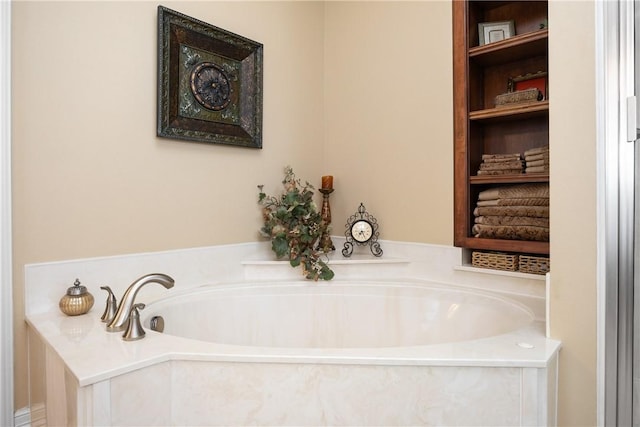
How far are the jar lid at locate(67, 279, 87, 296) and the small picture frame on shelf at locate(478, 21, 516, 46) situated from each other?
238 cm

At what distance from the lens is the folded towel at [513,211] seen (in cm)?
203

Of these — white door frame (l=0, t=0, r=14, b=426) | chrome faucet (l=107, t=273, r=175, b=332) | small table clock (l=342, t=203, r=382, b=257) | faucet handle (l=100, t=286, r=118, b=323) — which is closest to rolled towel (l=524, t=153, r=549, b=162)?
small table clock (l=342, t=203, r=382, b=257)

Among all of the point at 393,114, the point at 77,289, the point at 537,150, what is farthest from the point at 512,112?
the point at 77,289

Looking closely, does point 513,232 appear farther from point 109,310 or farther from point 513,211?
point 109,310

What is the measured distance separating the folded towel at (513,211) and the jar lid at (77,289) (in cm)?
199

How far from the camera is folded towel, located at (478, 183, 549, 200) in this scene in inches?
81.0

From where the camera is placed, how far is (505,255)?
85.4 inches

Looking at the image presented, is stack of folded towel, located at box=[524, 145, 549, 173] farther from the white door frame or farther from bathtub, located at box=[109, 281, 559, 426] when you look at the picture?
the white door frame

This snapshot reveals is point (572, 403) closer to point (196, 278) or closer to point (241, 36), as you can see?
point (196, 278)

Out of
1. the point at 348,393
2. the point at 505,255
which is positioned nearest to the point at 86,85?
the point at 348,393

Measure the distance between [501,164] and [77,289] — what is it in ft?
7.01

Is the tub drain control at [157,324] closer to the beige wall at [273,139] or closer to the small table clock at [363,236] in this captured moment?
the beige wall at [273,139]

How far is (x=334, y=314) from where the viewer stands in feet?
7.39

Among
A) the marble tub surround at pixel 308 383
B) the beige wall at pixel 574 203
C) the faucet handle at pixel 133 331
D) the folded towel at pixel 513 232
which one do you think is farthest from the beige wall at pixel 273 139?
the faucet handle at pixel 133 331
